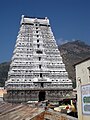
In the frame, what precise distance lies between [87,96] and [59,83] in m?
46.0

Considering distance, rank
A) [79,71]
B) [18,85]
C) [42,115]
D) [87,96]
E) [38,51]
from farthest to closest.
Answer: [38,51] → [18,85] → [42,115] → [79,71] → [87,96]

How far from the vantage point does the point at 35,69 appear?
62.9 m

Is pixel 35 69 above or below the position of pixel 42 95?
above

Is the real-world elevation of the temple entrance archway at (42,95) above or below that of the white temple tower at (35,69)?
below

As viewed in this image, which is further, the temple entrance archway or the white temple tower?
the temple entrance archway

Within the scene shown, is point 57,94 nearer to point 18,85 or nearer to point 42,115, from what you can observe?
point 18,85

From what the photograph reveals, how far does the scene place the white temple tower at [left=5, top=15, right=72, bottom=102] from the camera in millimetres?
60719

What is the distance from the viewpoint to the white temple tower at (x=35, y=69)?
60719mm

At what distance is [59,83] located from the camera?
205ft

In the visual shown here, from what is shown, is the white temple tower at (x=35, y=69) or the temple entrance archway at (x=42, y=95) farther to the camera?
the temple entrance archway at (x=42, y=95)

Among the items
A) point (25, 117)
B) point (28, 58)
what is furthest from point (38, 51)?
point (25, 117)

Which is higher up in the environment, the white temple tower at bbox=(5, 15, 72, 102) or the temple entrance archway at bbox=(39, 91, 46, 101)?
the white temple tower at bbox=(5, 15, 72, 102)

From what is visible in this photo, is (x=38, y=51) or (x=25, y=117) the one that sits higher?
(x=38, y=51)

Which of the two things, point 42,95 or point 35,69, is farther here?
point 42,95
